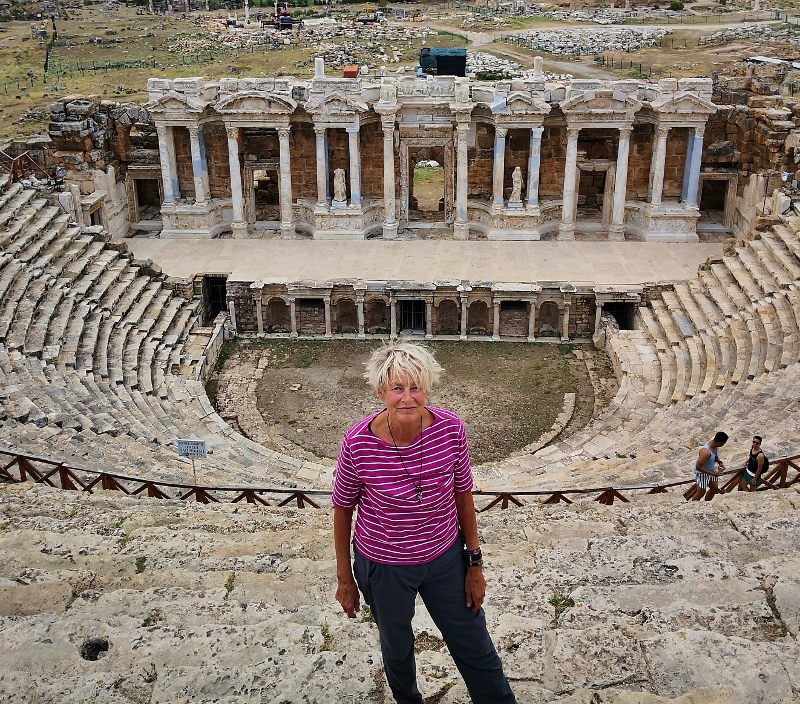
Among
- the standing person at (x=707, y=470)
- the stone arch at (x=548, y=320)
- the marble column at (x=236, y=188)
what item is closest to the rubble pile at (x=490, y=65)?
the marble column at (x=236, y=188)

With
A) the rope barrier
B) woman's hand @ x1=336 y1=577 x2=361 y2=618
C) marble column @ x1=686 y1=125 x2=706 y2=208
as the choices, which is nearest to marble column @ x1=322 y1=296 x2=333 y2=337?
marble column @ x1=686 y1=125 x2=706 y2=208

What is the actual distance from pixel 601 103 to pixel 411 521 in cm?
2288

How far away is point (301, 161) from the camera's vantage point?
2845cm

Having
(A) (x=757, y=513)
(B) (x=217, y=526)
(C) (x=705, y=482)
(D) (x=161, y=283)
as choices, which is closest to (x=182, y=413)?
(D) (x=161, y=283)

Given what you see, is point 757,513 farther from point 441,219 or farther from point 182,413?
point 441,219

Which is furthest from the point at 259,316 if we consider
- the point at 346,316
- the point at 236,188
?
the point at 236,188

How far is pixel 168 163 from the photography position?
27266mm

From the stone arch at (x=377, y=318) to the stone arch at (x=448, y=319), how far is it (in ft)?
4.43

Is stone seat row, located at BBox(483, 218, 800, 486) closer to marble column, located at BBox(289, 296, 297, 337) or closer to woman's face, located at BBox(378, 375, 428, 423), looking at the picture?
marble column, located at BBox(289, 296, 297, 337)

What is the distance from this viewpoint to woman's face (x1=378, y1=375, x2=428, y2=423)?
5.37 meters

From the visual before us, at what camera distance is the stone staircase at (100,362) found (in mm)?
14172

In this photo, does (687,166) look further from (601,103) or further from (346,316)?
(346,316)

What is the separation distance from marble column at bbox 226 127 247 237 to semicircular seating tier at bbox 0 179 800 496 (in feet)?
12.9

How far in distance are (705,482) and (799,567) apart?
4424 mm
